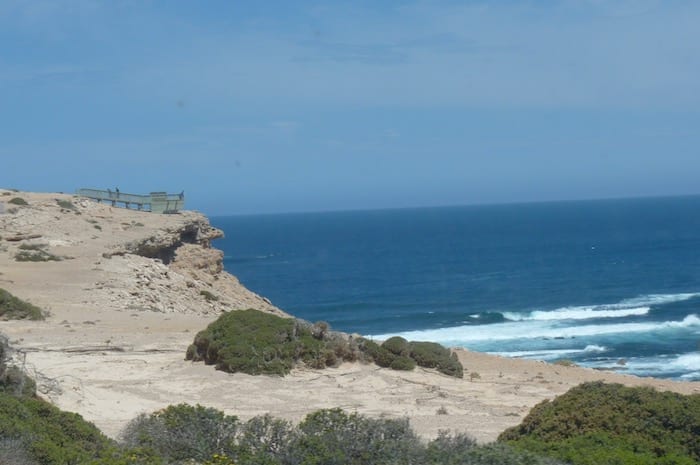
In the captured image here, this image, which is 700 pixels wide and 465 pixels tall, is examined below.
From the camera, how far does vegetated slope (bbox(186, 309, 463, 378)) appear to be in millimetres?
17045

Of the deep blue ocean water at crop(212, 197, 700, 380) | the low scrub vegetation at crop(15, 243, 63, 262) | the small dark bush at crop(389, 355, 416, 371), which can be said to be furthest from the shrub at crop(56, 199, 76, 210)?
the small dark bush at crop(389, 355, 416, 371)

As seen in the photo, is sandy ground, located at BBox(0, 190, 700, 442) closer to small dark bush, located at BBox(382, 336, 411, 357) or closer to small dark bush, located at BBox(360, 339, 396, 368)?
small dark bush, located at BBox(360, 339, 396, 368)

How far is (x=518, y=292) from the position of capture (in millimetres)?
64125

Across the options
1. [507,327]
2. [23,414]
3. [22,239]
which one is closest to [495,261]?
[507,327]

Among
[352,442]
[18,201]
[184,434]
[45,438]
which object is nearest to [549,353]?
[18,201]

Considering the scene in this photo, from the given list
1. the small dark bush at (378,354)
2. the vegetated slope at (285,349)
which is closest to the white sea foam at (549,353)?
the vegetated slope at (285,349)

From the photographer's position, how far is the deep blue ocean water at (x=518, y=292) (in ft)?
131

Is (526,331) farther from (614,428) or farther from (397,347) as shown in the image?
(614,428)

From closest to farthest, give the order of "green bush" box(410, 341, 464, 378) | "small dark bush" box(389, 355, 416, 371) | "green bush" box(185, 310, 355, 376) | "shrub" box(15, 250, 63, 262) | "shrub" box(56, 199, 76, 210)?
1. "green bush" box(185, 310, 355, 376)
2. "small dark bush" box(389, 355, 416, 371)
3. "green bush" box(410, 341, 464, 378)
4. "shrub" box(15, 250, 63, 262)
5. "shrub" box(56, 199, 76, 210)

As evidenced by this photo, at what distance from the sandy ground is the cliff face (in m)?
0.10

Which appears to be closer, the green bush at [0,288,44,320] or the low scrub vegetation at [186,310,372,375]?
the low scrub vegetation at [186,310,372,375]

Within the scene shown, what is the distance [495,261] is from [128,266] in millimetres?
64380

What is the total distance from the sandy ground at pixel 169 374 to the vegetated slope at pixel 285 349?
285mm

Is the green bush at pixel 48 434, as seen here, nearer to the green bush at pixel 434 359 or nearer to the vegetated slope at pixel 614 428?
the vegetated slope at pixel 614 428
